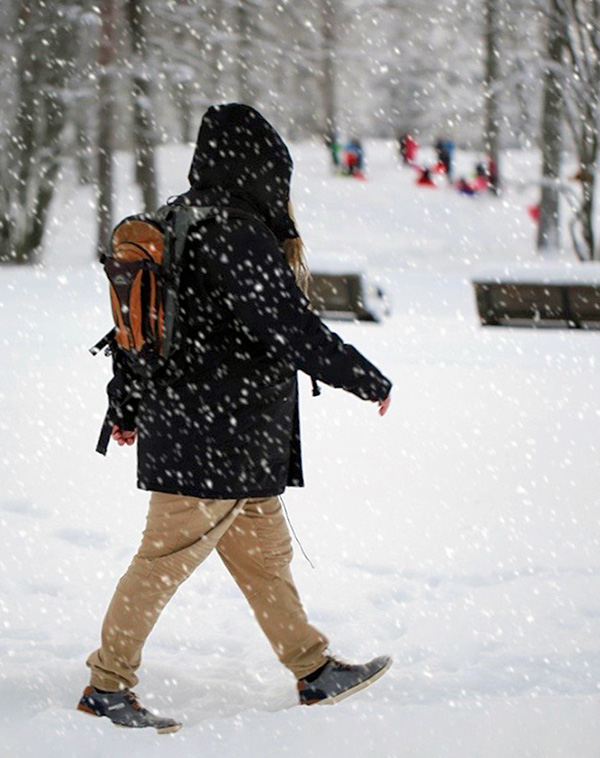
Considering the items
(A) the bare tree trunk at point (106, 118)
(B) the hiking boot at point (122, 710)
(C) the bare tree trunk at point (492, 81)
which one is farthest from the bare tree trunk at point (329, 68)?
(B) the hiking boot at point (122, 710)

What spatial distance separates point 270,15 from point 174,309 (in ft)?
60.9

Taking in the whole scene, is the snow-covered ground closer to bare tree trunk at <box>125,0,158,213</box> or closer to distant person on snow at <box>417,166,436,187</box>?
bare tree trunk at <box>125,0,158,213</box>

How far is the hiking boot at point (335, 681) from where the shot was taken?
313 centimetres

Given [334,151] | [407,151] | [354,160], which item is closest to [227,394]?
[354,160]

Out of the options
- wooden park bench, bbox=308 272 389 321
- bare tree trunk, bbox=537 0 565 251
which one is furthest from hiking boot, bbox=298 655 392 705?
bare tree trunk, bbox=537 0 565 251

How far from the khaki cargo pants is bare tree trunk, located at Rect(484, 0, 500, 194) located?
64.4 ft

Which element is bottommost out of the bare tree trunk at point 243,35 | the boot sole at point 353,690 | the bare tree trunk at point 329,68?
the boot sole at point 353,690

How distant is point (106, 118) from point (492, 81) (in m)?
11.6

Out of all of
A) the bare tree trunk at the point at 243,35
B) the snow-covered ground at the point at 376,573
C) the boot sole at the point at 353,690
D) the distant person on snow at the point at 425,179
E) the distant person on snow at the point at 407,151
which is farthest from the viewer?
the distant person on snow at the point at 407,151

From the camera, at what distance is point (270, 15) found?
20.1 meters

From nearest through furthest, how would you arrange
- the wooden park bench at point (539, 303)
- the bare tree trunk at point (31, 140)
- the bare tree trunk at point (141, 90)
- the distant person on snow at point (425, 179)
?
the wooden park bench at point (539, 303)
the bare tree trunk at point (141, 90)
the bare tree trunk at point (31, 140)
the distant person on snow at point (425, 179)

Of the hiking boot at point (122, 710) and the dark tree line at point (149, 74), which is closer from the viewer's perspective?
the hiking boot at point (122, 710)

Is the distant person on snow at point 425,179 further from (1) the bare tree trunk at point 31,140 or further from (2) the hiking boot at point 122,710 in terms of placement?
(2) the hiking boot at point 122,710

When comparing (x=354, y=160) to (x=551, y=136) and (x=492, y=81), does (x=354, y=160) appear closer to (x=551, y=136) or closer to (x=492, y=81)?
(x=492, y=81)
